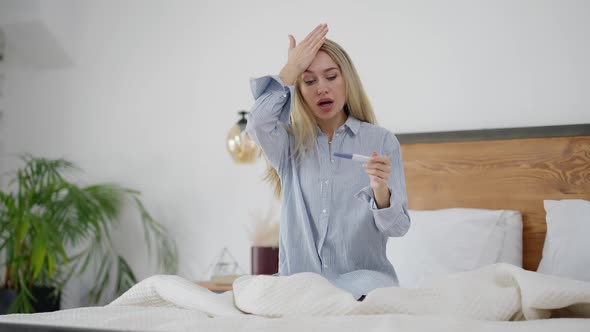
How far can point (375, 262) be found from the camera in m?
1.96

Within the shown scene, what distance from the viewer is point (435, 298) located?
4.40 feet

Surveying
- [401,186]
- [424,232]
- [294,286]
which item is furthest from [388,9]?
[294,286]

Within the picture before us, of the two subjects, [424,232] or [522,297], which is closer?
[522,297]

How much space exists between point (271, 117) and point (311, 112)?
179mm

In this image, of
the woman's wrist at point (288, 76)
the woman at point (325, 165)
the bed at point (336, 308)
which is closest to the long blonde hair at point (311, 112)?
the woman at point (325, 165)

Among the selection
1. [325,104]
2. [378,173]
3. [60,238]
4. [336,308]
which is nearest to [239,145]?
[60,238]

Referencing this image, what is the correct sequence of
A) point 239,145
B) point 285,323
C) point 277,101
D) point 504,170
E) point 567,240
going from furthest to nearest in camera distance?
point 239,145
point 504,170
point 567,240
point 277,101
point 285,323

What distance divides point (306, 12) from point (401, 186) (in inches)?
67.6

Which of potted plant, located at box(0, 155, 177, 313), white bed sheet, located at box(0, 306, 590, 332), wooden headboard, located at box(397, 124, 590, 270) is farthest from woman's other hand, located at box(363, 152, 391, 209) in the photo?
potted plant, located at box(0, 155, 177, 313)

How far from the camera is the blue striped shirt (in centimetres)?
194

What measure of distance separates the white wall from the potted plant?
0.33ft

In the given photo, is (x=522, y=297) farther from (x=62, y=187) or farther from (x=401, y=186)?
(x=62, y=187)

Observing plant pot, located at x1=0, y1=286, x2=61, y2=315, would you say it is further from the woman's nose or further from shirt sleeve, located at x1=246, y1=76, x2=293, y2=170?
the woman's nose

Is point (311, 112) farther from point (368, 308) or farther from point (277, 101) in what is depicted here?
point (368, 308)
